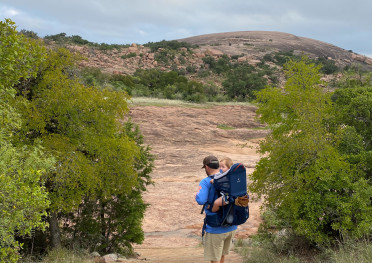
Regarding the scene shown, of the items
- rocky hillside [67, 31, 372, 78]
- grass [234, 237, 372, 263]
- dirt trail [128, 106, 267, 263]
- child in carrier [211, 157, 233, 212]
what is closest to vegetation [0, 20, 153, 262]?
→ dirt trail [128, 106, 267, 263]

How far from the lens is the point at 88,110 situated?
31.4 feet

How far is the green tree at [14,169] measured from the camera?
547 cm

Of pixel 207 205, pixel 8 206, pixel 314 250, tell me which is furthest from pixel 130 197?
pixel 207 205

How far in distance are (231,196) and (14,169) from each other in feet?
12.7

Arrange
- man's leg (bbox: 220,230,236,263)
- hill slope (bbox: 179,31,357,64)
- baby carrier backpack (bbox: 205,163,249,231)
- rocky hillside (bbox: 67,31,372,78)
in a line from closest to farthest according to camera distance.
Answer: baby carrier backpack (bbox: 205,163,249,231) → man's leg (bbox: 220,230,236,263) → rocky hillside (bbox: 67,31,372,78) → hill slope (bbox: 179,31,357,64)

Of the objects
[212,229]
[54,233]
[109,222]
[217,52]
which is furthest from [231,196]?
[217,52]

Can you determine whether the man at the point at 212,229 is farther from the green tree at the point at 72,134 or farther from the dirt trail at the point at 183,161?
the green tree at the point at 72,134

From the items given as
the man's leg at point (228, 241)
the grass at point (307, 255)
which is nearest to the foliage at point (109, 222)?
the grass at point (307, 255)

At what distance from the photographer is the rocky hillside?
7361 centimetres

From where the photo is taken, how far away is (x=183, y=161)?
27.6m

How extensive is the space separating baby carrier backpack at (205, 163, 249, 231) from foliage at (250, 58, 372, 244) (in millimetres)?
3329

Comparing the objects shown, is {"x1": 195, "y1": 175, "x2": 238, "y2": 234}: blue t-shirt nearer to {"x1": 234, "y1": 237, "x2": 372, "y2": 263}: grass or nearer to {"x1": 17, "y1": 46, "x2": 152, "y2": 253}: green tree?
{"x1": 234, "y1": 237, "x2": 372, "y2": 263}: grass

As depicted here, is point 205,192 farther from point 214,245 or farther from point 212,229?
point 214,245

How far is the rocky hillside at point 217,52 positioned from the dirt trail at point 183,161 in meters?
26.9
